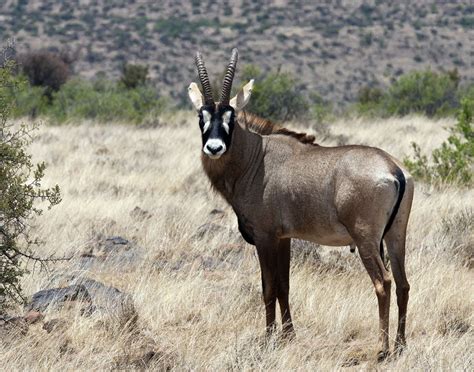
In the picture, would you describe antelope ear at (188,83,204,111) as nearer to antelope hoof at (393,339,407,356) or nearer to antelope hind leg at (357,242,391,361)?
antelope hind leg at (357,242,391,361)

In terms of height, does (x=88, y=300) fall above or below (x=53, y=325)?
below

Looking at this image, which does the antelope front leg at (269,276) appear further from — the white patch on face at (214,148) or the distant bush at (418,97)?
the distant bush at (418,97)

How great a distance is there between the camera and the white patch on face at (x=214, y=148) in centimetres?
649

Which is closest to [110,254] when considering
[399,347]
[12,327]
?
[12,327]

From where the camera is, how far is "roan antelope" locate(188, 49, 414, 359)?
6.14 metres

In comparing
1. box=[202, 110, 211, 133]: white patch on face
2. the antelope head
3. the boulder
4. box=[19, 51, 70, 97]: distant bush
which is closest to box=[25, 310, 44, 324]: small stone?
the boulder

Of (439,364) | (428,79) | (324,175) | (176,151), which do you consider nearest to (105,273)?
(324,175)

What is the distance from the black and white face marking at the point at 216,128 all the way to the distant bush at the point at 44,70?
28.0 meters

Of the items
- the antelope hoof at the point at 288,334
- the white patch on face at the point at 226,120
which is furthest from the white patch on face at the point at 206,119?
the antelope hoof at the point at 288,334

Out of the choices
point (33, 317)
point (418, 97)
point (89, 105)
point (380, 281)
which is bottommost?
point (418, 97)

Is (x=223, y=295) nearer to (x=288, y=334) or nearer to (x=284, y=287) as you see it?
(x=284, y=287)

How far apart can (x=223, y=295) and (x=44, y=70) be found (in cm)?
2863

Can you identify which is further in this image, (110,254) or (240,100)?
(110,254)

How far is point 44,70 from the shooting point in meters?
34.5
